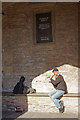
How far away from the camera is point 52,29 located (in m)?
7.02

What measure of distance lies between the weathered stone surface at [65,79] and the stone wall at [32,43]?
0.55 feet

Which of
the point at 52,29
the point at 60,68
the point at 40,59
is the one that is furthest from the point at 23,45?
the point at 60,68

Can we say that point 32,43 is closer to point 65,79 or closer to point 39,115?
point 65,79

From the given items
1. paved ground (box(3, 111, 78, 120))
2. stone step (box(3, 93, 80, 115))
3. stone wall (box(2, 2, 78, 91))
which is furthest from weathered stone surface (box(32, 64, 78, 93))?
paved ground (box(3, 111, 78, 120))

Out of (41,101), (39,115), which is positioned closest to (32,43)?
(41,101)

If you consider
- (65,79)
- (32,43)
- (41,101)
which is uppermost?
(32,43)

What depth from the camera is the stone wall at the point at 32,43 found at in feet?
22.4

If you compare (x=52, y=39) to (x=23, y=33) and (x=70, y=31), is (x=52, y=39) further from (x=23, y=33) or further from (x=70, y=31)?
(x=23, y=33)

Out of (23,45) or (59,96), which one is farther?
(23,45)

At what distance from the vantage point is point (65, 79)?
21.7 ft

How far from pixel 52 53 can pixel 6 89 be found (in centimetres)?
244

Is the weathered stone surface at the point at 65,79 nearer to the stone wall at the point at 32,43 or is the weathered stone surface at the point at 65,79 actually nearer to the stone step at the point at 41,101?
the stone wall at the point at 32,43

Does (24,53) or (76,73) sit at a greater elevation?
(24,53)

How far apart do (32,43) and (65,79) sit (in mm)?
2024
